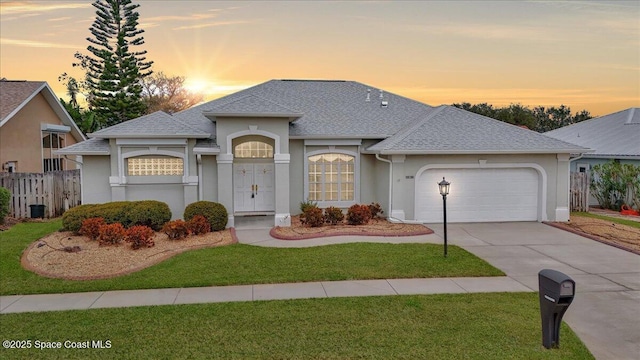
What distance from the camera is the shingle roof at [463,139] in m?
14.6

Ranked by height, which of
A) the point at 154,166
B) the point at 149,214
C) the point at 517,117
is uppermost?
the point at 517,117

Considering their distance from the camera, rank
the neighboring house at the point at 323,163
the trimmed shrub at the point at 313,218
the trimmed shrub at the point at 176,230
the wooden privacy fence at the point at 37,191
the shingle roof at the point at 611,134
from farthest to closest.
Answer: the shingle roof at the point at 611,134
the wooden privacy fence at the point at 37,191
the neighboring house at the point at 323,163
the trimmed shrub at the point at 313,218
the trimmed shrub at the point at 176,230

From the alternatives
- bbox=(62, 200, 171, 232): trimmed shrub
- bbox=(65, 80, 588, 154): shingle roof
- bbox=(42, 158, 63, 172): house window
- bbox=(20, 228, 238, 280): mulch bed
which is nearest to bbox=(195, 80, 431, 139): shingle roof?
bbox=(65, 80, 588, 154): shingle roof

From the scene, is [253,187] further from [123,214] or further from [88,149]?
[88,149]

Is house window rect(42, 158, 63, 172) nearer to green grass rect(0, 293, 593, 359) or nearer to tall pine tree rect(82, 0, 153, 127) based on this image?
tall pine tree rect(82, 0, 153, 127)

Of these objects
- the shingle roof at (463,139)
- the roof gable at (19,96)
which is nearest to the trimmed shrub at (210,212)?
the shingle roof at (463,139)

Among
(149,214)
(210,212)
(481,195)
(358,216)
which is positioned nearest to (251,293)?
(210,212)

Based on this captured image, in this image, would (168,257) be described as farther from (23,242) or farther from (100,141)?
(100,141)

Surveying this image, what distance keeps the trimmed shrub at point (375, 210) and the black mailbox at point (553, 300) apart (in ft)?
31.5

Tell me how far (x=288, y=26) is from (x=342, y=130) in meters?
5.78

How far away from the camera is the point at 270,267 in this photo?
9609 millimetres

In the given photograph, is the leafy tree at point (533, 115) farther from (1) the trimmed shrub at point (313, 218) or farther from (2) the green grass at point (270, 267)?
(2) the green grass at point (270, 267)

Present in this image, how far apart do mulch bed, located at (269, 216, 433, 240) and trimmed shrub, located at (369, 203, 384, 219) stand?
0.68 metres

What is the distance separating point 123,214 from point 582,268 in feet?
41.4
